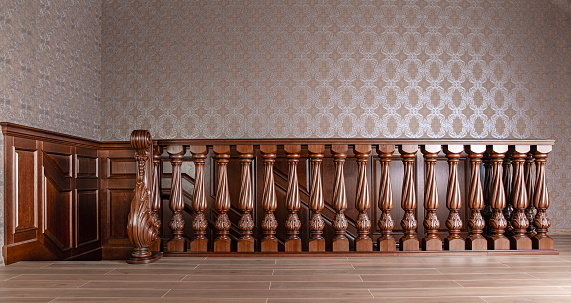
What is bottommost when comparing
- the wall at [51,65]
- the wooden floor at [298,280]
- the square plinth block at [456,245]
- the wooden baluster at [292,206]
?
the wooden floor at [298,280]

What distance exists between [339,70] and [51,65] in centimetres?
279

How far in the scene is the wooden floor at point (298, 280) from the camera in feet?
6.84

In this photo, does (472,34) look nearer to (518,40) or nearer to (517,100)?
(518,40)

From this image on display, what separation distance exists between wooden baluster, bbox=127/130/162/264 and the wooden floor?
11 cm

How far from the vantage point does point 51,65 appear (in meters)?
3.88

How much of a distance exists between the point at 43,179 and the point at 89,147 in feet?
2.11

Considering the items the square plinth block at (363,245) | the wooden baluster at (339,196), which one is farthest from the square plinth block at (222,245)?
the square plinth block at (363,245)

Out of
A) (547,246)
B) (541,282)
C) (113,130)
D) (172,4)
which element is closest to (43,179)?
(113,130)

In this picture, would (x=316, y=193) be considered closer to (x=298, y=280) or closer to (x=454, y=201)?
(x=298, y=280)

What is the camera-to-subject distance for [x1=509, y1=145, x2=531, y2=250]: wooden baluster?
3.17 m

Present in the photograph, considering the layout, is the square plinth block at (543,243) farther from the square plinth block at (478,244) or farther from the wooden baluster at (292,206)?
the wooden baluster at (292,206)

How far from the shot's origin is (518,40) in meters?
5.01

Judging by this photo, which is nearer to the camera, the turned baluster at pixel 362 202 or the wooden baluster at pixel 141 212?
the wooden baluster at pixel 141 212

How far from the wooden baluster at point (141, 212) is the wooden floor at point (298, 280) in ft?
0.36
